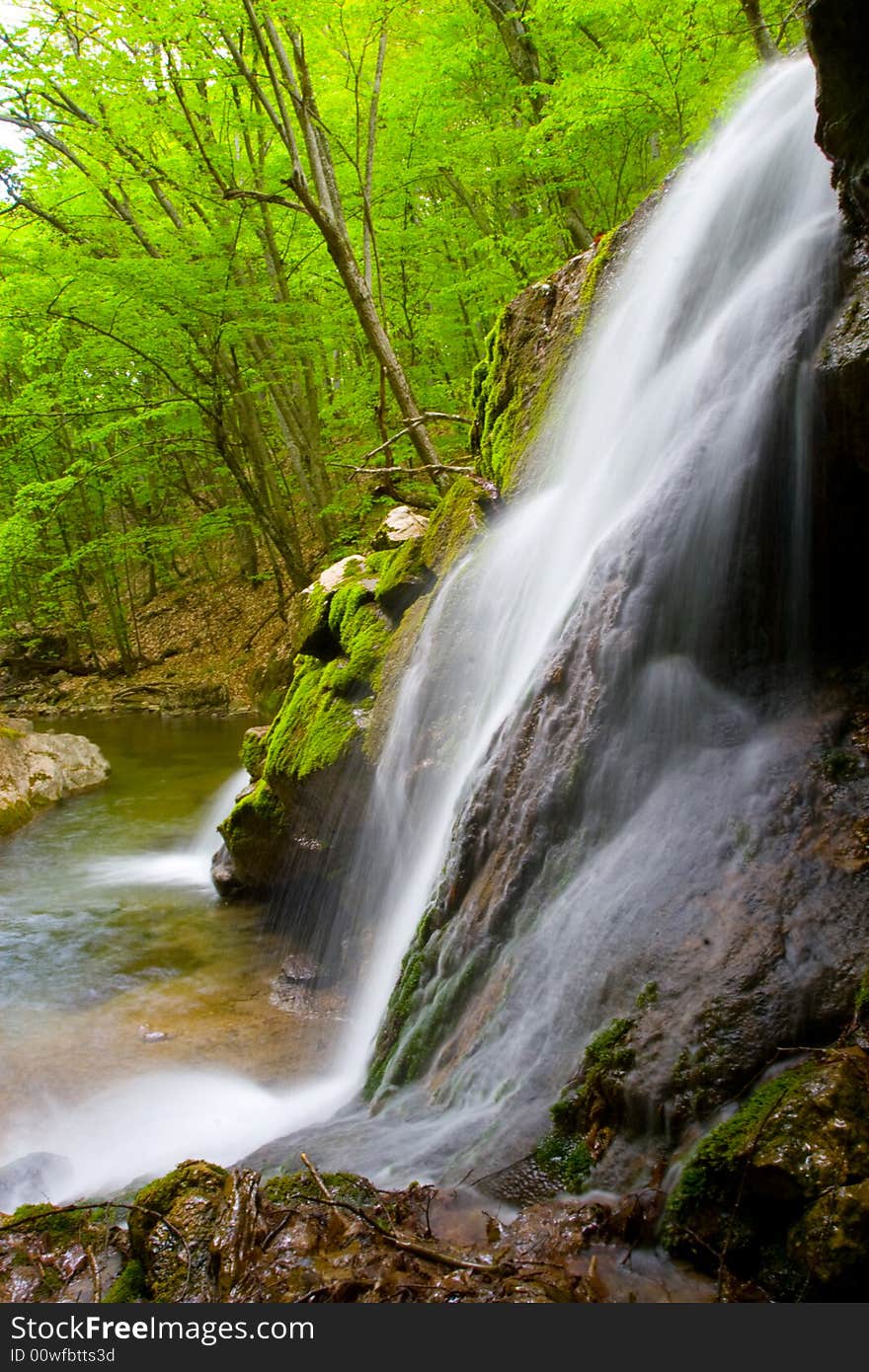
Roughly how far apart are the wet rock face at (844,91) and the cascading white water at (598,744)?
355 millimetres

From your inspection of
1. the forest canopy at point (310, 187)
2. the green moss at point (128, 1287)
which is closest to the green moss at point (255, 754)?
the forest canopy at point (310, 187)

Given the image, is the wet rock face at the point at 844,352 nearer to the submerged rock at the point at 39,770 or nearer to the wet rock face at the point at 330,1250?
the wet rock face at the point at 330,1250

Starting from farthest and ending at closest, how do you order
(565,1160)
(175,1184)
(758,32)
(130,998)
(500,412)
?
(758,32), (500,412), (130,998), (175,1184), (565,1160)

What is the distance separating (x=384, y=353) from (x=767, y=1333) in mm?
9458

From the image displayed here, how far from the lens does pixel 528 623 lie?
4.69 meters

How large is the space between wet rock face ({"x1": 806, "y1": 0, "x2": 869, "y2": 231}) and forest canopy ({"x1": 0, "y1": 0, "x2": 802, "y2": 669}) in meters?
5.11

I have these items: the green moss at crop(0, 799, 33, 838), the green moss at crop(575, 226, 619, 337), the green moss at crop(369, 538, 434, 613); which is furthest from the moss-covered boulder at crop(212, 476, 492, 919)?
the green moss at crop(0, 799, 33, 838)

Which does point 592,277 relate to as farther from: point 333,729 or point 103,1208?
point 103,1208

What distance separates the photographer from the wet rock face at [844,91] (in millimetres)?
2789

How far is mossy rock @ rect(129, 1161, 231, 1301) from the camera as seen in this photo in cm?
214

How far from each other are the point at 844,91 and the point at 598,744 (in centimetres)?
274

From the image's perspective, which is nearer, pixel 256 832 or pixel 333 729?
pixel 333 729

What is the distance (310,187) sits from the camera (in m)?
12.1

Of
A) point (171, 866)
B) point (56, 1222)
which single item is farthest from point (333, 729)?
point (56, 1222)
